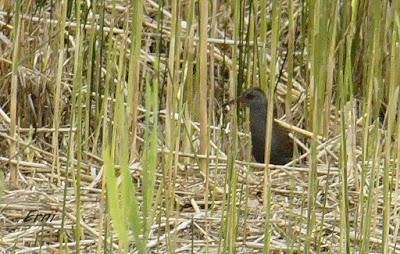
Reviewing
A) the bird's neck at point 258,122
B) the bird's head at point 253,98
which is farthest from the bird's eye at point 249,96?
the bird's neck at point 258,122

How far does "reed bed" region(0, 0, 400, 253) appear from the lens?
2.63 meters

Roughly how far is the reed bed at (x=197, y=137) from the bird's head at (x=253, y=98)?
0.21 feet

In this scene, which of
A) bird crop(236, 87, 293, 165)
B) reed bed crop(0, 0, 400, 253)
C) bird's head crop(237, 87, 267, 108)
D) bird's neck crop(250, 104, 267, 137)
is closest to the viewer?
reed bed crop(0, 0, 400, 253)

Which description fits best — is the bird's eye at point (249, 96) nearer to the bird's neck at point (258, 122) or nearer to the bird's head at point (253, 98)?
the bird's head at point (253, 98)

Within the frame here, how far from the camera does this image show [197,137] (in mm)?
4723

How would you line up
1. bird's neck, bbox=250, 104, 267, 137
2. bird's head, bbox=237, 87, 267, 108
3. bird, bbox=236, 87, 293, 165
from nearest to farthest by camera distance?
bird's head, bbox=237, 87, 267, 108 → bird, bbox=236, 87, 293, 165 → bird's neck, bbox=250, 104, 267, 137

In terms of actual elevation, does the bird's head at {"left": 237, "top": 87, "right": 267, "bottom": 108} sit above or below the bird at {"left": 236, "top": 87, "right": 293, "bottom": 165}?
above

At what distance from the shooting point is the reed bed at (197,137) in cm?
263

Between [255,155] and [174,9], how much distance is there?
2048 mm

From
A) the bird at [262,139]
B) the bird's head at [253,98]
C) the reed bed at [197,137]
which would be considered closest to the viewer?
the reed bed at [197,137]

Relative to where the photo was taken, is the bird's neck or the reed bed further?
the bird's neck

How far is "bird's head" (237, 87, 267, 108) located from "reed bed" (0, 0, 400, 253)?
0.21 feet

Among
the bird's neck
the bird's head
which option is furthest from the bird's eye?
the bird's neck

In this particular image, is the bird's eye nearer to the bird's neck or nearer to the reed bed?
the reed bed
